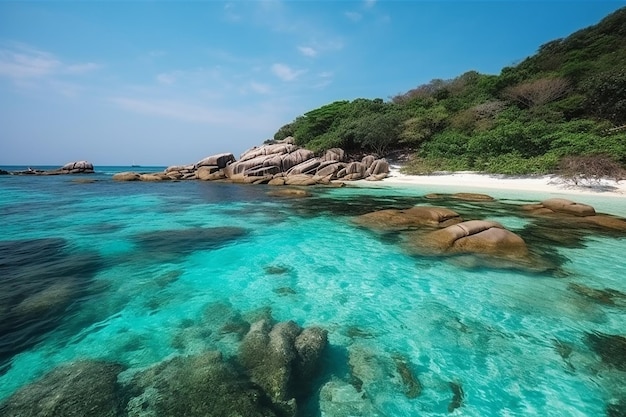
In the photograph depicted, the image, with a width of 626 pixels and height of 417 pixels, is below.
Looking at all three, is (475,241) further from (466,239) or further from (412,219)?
(412,219)

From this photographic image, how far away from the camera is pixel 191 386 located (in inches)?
115

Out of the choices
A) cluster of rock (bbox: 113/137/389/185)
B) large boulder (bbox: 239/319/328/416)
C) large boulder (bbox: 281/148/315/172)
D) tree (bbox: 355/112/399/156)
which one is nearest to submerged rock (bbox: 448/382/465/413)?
large boulder (bbox: 239/319/328/416)

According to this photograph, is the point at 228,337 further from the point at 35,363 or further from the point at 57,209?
the point at 57,209

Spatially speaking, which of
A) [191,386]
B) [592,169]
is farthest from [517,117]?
[191,386]

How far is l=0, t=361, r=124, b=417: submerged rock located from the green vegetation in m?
25.5

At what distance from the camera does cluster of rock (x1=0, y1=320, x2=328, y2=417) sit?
2.63m

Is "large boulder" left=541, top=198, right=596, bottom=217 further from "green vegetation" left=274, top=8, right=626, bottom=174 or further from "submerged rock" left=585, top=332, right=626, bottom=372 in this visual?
"submerged rock" left=585, top=332, right=626, bottom=372

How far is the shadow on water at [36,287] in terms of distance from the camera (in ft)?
13.5

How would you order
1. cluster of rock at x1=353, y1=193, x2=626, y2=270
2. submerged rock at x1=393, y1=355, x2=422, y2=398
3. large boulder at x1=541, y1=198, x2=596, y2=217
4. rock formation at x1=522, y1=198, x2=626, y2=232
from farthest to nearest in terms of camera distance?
large boulder at x1=541, y1=198, x2=596, y2=217, rock formation at x1=522, y1=198, x2=626, y2=232, cluster of rock at x1=353, y1=193, x2=626, y2=270, submerged rock at x1=393, y1=355, x2=422, y2=398

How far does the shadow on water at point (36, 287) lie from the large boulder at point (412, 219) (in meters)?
8.37

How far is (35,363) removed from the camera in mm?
3555

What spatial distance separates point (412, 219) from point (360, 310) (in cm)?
646

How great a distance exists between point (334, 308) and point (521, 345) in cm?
267

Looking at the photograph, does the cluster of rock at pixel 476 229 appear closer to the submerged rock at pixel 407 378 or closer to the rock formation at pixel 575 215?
the rock formation at pixel 575 215
